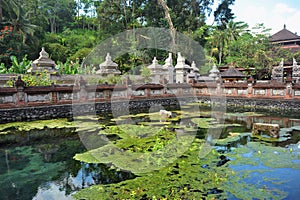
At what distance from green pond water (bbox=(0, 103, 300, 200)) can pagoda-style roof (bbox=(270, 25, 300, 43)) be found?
28.4 metres

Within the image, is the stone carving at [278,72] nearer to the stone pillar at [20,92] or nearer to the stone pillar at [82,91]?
the stone pillar at [82,91]

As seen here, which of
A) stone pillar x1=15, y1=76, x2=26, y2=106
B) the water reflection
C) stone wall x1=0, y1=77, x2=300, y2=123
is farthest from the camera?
stone wall x1=0, y1=77, x2=300, y2=123

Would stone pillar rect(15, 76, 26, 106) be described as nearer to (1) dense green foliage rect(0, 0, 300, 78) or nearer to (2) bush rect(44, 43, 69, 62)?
(1) dense green foliage rect(0, 0, 300, 78)

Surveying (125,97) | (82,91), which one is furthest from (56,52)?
(82,91)

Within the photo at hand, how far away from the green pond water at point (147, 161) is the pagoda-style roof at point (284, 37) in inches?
1119

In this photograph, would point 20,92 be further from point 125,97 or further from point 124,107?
point 125,97

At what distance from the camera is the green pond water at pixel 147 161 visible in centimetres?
539

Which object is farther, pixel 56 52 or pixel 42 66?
pixel 56 52

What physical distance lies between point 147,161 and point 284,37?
3683cm

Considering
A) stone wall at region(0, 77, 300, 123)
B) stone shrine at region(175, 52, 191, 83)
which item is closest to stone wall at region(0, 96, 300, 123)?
stone wall at region(0, 77, 300, 123)

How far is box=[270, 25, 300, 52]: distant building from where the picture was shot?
114 ft

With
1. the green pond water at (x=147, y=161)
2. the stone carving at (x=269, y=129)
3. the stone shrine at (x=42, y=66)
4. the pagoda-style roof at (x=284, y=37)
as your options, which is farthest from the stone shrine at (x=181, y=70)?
the pagoda-style roof at (x=284, y=37)

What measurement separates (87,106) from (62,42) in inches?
1252

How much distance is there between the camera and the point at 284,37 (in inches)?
1421
